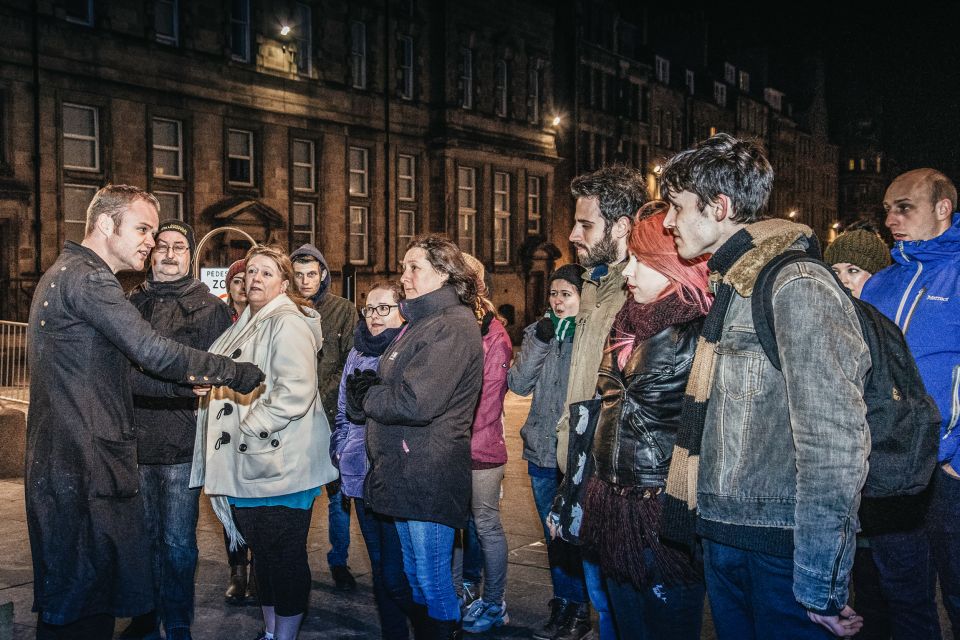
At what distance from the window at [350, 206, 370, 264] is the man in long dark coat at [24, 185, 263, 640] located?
27.2 metres

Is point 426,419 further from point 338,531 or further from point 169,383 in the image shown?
point 338,531

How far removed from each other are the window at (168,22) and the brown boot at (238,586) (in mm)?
22503

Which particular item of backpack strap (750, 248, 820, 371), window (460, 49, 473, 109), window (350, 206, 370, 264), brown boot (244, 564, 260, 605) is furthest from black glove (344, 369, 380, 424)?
window (460, 49, 473, 109)

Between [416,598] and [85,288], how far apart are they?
2.15 m

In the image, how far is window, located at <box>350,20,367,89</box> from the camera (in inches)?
1221

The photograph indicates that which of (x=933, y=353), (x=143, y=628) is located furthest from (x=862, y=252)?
(x=143, y=628)

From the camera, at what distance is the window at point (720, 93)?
6231 cm

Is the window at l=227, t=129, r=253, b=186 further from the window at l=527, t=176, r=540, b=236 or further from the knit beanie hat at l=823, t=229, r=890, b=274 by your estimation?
the knit beanie hat at l=823, t=229, r=890, b=274

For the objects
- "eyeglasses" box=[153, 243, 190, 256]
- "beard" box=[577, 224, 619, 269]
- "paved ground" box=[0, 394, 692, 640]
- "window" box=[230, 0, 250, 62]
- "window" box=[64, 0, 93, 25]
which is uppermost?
"window" box=[230, 0, 250, 62]

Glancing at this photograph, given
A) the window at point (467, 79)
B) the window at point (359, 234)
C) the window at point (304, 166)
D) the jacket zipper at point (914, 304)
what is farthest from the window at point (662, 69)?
the jacket zipper at point (914, 304)

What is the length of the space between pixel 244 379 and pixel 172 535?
142 cm

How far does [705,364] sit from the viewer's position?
2.90 meters

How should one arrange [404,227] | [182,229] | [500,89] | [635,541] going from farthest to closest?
[500,89] → [404,227] → [182,229] → [635,541]

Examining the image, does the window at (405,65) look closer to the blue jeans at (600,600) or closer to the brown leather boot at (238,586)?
the brown leather boot at (238,586)
